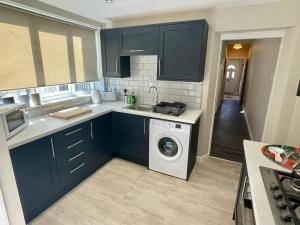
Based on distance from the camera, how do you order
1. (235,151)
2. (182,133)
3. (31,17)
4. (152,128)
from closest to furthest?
(31,17) < (182,133) < (152,128) < (235,151)

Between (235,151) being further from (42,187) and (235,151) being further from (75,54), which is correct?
(75,54)

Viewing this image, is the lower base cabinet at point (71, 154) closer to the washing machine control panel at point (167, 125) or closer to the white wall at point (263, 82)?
the washing machine control panel at point (167, 125)

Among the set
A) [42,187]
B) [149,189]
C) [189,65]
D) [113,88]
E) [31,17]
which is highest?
[31,17]

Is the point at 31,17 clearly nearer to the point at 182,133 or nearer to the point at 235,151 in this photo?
the point at 182,133

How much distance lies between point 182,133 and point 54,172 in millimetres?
1643

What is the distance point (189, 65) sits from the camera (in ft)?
7.88

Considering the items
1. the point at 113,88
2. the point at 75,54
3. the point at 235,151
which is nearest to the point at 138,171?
the point at 113,88

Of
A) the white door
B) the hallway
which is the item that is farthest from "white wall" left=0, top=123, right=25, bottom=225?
the white door

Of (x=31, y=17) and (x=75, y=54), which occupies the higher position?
(x=31, y=17)

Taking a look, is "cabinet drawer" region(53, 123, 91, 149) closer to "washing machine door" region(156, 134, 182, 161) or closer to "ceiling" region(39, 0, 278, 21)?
"washing machine door" region(156, 134, 182, 161)

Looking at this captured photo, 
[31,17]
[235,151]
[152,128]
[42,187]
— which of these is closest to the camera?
[42,187]

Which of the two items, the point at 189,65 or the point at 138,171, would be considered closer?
the point at 189,65

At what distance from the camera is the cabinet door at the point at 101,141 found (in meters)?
2.56

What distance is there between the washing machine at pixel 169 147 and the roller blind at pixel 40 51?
1636 millimetres
